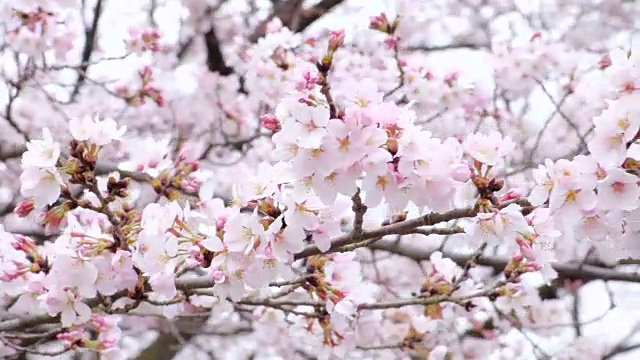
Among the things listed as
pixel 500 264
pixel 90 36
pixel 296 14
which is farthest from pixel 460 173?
pixel 90 36

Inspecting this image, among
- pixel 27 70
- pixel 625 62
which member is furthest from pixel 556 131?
pixel 625 62

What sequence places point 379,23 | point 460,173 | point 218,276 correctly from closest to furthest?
point 460,173, point 218,276, point 379,23

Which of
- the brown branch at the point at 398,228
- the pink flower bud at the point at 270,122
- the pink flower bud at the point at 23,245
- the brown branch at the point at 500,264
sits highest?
the pink flower bud at the point at 270,122

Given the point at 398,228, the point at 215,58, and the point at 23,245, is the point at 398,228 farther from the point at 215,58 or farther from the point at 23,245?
the point at 215,58

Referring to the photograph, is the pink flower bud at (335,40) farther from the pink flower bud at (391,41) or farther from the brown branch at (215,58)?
the brown branch at (215,58)

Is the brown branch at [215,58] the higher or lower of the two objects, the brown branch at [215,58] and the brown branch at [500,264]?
the higher

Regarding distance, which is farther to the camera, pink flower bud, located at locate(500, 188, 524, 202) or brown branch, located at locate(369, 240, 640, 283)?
brown branch, located at locate(369, 240, 640, 283)

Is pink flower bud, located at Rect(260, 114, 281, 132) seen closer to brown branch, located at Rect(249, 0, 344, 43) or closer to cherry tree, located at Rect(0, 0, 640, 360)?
cherry tree, located at Rect(0, 0, 640, 360)

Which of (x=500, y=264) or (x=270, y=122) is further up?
(x=270, y=122)

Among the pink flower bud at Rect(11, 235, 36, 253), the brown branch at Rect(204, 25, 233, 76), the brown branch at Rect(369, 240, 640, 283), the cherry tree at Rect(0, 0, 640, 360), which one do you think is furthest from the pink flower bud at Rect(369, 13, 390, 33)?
the brown branch at Rect(204, 25, 233, 76)

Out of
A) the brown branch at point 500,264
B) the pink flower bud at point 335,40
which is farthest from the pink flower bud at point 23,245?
the brown branch at point 500,264

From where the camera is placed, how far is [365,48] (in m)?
4.59

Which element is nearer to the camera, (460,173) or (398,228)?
(460,173)

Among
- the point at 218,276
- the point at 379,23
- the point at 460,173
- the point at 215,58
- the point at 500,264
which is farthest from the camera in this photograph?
the point at 215,58
